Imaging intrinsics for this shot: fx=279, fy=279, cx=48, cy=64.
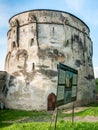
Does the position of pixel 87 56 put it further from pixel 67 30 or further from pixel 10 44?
pixel 10 44

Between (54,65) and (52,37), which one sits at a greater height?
(52,37)

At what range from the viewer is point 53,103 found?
26.0 metres

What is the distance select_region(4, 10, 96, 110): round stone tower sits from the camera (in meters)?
26.3

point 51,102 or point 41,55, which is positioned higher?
point 41,55

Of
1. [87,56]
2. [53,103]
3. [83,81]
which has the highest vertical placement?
[87,56]

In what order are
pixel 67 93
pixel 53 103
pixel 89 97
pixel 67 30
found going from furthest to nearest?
A: pixel 89 97 < pixel 67 30 < pixel 53 103 < pixel 67 93

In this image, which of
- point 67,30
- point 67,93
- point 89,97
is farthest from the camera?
point 89,97

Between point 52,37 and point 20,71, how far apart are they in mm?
4600

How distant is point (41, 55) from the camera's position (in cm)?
2698

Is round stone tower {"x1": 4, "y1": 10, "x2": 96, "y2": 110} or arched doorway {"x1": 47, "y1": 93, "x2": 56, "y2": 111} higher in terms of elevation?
round stone tower {"x1": 4, "y1": 10, "x2": 96, "y2": 110}

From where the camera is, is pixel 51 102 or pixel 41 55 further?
pixel 41 55

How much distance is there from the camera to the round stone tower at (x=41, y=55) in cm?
2633

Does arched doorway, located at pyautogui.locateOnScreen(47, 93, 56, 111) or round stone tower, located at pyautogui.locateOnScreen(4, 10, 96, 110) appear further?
round stone tower, located at pyautogui.locateOnScreen(4, 10, 96, 110)

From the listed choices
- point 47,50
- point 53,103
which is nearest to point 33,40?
point 47,50
